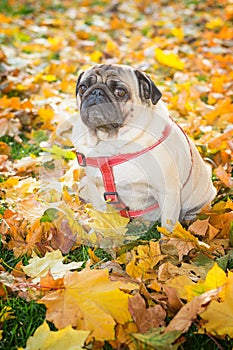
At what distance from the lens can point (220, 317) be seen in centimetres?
166

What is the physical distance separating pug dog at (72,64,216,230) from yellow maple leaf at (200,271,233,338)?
0.65 metres

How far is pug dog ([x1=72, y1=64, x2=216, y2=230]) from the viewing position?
226 centimetres

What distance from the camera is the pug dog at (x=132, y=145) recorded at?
7.43ft

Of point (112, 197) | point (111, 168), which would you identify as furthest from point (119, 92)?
point (112, 197)

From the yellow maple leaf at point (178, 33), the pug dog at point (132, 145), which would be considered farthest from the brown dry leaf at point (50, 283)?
the yellow maple leaf at point (178, 33)

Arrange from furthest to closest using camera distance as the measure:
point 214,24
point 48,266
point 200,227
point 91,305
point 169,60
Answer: point 214,24 → point 169,60 → point 200,227 → point 48,266 → point 91,305

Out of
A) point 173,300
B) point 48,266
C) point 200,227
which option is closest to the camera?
point 173,300

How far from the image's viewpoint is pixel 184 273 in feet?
6.59

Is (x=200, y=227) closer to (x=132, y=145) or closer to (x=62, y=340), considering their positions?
(x=132, y=145)

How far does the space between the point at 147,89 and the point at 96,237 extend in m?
0.70

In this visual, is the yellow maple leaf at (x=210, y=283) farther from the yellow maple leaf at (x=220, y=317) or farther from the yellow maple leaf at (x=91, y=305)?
the yellow maple leaf at (x=91, y=305)

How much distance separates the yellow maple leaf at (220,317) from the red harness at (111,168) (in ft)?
2.65

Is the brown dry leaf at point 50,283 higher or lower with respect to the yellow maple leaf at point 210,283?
lower

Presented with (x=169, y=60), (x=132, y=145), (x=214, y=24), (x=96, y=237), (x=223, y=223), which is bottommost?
(x=214, y=24)
